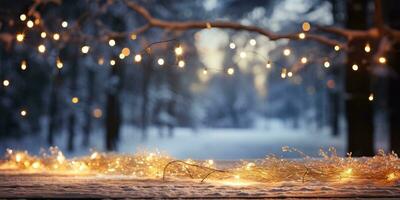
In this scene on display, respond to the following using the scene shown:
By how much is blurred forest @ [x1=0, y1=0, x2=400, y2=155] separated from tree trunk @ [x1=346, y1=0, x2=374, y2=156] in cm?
2

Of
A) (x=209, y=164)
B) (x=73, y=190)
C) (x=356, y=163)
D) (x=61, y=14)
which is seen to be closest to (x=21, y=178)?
(x=73, y=190)

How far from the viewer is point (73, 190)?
387 centimetres

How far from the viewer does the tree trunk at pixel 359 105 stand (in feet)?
36.6

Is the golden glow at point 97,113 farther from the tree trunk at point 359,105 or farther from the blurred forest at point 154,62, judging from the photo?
the tree trunk at point 359,105

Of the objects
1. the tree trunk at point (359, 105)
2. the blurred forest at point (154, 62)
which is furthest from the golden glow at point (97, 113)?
the tree trunk at point (359, 105)

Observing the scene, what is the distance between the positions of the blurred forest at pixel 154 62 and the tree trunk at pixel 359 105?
0.02m

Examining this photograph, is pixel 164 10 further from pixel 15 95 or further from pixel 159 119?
Result: pixel 159 119

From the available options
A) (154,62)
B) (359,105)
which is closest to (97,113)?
(154,62)

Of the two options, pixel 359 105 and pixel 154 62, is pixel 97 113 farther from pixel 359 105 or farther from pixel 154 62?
pixel 359 105

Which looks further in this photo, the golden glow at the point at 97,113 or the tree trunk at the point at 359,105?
the golden glow at the point at 97,113

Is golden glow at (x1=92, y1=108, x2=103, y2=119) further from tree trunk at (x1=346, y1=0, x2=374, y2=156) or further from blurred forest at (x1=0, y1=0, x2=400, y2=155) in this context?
tree trunk at (x1=346, y1=0, x2=374, y2=156)

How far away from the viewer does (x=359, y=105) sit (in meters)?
11.2

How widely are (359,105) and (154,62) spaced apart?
37.0 ft

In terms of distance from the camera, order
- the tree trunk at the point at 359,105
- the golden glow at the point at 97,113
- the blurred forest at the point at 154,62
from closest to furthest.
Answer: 1. the blurred forest at the point at 154,62
2. the tree trunk at the point at 359,105
3. the golden glow at the point at 97,113
